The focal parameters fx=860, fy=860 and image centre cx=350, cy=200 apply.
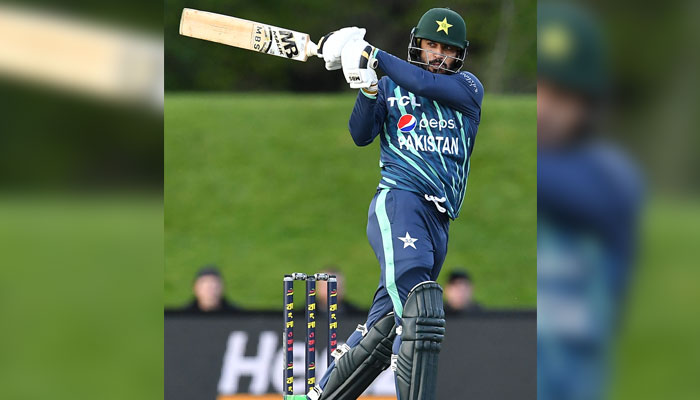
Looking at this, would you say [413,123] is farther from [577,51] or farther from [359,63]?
[577,51]

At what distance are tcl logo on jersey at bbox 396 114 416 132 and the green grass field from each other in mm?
6299

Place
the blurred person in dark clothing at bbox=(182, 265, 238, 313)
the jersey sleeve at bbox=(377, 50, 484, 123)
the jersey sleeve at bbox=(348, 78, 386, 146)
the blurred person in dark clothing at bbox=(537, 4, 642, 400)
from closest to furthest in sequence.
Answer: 1. the blurred person in dark clothing at bbox=(537, 4, 642, 400)
2. the jersey sleeve at bbox=(377, 50, 484, 123)
3. the jersey sleeve at bbox=(348, 78, 386, 146)
4. the blurred person in dark clothing at bbox=(182, 265, 238, 313)

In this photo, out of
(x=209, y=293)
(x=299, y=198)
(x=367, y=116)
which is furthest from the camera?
(x=299, y=198)

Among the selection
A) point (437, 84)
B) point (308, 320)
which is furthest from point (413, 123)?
point (308, 320)

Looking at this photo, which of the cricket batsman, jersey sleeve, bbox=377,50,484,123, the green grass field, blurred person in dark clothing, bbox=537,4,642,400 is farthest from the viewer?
the green grass field

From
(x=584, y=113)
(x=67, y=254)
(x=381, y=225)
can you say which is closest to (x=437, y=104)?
(x=381, y=225)

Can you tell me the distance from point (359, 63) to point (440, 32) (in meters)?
0.50

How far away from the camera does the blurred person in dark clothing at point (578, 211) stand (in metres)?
1.38

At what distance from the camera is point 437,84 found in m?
4.16

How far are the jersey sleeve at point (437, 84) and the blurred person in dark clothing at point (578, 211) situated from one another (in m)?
2.61

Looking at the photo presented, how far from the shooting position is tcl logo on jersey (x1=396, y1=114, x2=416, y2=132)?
168 inches

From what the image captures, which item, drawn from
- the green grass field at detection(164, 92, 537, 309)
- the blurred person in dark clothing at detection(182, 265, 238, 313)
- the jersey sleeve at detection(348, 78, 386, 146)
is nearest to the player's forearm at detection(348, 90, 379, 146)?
the jersey sleeve at detection(348, 78, 386, 146)

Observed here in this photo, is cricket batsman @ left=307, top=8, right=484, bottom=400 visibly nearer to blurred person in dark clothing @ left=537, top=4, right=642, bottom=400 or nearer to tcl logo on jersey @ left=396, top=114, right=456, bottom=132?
tcl logo on jersey @ left=396, top=114, right=456, bottom=132

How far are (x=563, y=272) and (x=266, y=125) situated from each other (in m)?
10.7
